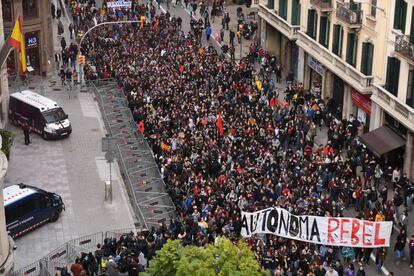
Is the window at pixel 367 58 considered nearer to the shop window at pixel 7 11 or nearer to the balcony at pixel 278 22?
the balcony at pixel 278 22

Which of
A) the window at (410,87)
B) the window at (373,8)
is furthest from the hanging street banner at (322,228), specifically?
the window at (373,8)

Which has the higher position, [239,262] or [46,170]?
[239,262]

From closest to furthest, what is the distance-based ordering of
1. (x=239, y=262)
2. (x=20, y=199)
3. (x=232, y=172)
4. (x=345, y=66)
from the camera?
(x=239, y=262), (x=20, y=199), (x=232, y=172), (x=345, y=66)

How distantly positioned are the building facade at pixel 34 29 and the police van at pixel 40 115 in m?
7.62

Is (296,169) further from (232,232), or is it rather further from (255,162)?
(232,232)

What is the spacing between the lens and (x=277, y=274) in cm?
3475

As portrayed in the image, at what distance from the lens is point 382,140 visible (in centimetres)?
4966

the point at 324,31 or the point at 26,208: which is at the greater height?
the point at 324,31

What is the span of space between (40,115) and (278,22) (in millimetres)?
22540

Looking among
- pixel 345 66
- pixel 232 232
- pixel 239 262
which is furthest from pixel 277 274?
pixel 345 66

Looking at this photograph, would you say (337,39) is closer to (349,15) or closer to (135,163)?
(349,15)

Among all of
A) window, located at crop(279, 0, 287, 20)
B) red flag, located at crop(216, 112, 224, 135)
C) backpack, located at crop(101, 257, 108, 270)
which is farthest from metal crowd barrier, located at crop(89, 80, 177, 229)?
window, located at crop(279, 0, 287, 20)

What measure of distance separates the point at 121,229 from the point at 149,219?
1566mm

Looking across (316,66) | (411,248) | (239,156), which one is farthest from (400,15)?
(411,248)
